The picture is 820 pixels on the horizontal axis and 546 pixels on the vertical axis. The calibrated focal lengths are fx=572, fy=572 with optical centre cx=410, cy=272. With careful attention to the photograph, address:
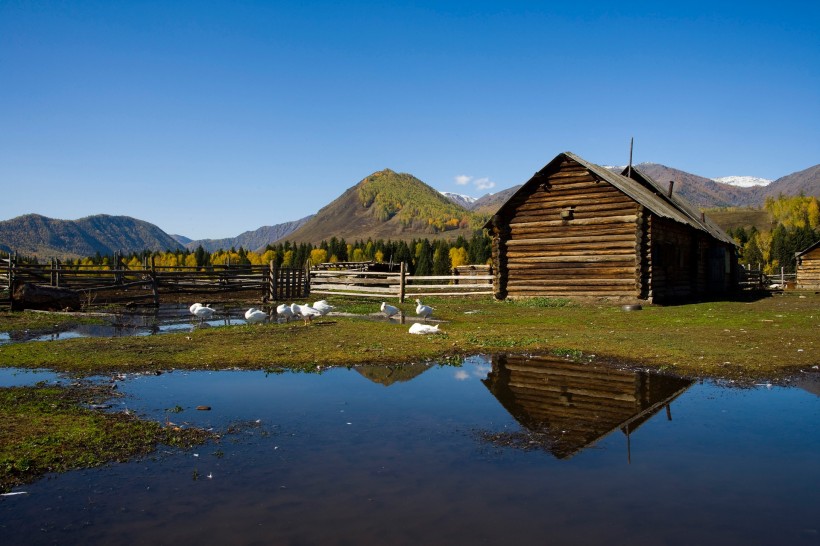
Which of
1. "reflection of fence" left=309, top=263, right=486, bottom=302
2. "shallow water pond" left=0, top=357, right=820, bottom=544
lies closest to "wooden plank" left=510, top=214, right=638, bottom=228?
"reflection of fence" left=309, top=263, right=486, bottom=302

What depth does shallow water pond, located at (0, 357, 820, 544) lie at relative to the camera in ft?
15.0

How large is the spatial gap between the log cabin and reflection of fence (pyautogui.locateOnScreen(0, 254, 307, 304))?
12.5 metres

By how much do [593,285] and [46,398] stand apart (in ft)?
76.8

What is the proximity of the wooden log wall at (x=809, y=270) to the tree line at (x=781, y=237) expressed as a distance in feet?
11.3

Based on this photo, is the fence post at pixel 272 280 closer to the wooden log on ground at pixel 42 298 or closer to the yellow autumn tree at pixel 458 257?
the wooden log on ground at pixel 42 298

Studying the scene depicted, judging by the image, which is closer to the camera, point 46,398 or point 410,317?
point 46,398

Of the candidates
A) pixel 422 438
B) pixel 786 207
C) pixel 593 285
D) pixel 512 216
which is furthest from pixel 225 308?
pixel 786 207

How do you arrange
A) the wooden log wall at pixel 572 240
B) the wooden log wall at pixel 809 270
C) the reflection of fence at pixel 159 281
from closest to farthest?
the wooden log wall at pixel 572 240 < the reflection of fence at pixel 159 281 < the wooden log wall at pixel 809 270

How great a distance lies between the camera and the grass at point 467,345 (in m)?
11.3

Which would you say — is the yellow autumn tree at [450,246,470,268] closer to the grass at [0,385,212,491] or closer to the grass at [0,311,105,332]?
the grass at [0,311,105,332]

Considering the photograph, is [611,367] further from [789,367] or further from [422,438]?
[422,438]

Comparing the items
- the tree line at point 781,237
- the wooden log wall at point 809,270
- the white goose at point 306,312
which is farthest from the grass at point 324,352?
the tree line at point 781,237

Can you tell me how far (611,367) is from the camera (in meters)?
11.0

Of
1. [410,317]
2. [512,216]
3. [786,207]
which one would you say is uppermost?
[786,207]
